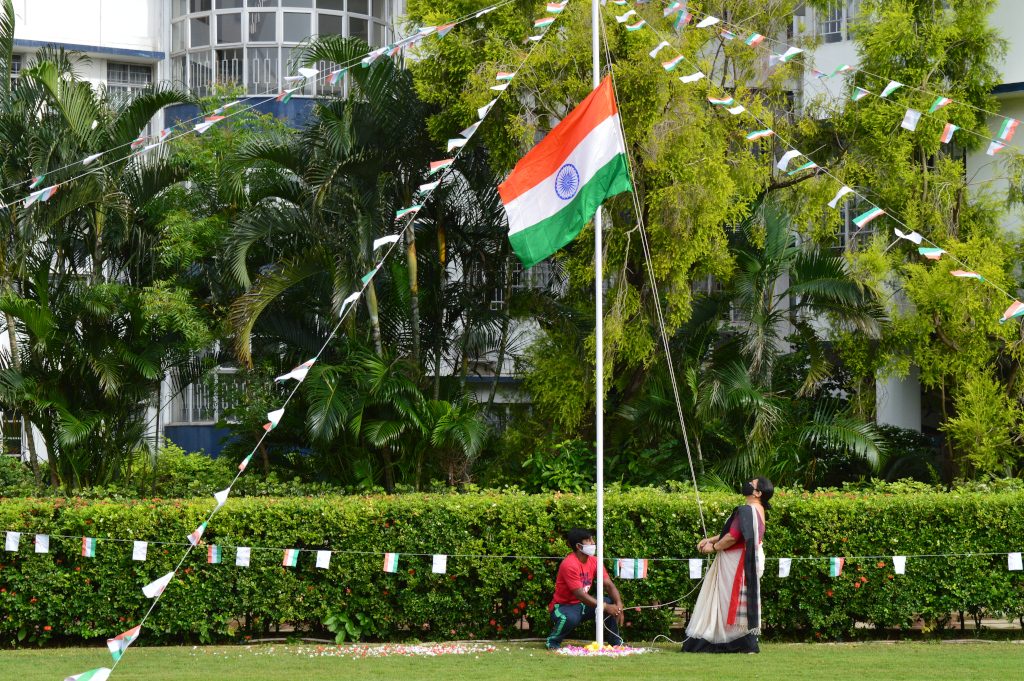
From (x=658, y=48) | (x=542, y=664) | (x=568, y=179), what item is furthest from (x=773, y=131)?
(x=542, y=664)

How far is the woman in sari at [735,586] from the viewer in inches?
415

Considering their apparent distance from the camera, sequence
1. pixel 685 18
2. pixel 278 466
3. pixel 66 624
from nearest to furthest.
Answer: pixel 66 624 < pixel 685 18 < pixel 278 466

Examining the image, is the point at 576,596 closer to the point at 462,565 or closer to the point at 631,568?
the point at 631,568

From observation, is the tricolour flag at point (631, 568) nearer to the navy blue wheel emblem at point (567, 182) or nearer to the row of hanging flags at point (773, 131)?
the navy blue wheel emblem at point (567, 182)

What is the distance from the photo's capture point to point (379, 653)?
11297 mm

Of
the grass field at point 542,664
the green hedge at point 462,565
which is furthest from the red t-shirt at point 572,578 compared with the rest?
the green hedge at point 462,565

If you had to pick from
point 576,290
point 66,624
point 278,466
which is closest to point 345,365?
point 278,466

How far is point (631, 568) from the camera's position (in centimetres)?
1191

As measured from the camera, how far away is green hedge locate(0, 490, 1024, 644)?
1200cm

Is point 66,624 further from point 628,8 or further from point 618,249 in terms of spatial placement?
point 628,8

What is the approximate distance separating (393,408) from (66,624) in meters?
4.84

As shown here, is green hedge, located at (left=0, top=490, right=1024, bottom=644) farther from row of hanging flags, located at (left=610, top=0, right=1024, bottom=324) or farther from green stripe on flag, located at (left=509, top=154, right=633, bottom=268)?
green stripe on flag, located at (left=509, top=154, right=633, bottom=268)

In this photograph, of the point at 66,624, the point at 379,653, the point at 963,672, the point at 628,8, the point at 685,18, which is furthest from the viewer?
the point at 628,8

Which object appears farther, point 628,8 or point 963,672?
point 628,8
